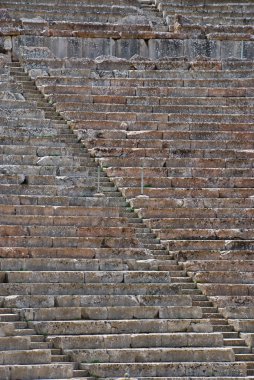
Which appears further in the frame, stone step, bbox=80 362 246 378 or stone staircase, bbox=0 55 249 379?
stone staircase, bbox=0 55 249 379

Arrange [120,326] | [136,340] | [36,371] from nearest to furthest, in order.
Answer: [36,371] < [136,340] < [120,326]

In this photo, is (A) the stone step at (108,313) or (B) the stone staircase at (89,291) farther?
(A) the stone step at (108,313)

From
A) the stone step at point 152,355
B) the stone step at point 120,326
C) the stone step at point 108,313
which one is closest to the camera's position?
the stone step at point 152,355

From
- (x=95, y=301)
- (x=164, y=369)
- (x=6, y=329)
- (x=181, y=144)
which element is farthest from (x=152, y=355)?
(x=181, y=144)

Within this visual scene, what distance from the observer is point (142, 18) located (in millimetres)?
29031

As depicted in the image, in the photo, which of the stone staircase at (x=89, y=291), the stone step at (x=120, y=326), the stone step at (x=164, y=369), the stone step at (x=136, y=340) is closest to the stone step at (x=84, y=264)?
the stone staircase at (x=89, y=291)

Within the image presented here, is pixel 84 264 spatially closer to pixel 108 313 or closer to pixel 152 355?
pixel 108 313

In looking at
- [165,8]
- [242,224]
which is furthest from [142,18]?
[242,224]

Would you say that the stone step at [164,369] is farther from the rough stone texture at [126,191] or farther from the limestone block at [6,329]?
the limestone block at [6,329]

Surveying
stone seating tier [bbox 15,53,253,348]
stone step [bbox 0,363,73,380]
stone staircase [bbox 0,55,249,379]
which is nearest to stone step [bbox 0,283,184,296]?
stone staircase [bbox 0,55,249,379]

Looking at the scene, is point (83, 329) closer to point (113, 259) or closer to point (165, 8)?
point (113, 259)

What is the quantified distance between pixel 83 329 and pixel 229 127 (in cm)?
718

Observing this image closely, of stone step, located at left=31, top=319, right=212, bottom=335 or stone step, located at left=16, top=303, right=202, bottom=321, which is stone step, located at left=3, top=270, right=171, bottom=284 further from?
stone step, located at left=31, top=319, right=212, bottom=335

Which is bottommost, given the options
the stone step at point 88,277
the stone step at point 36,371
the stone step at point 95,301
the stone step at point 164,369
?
the stone step at point 164,369
